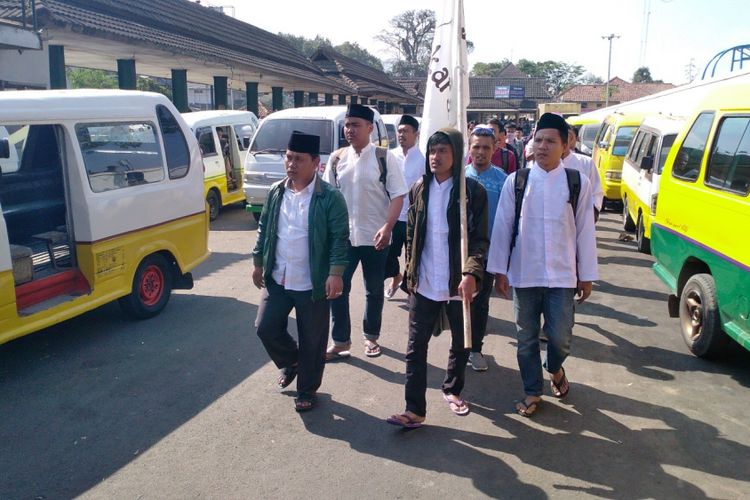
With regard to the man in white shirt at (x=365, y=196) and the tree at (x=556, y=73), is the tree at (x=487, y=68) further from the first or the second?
the man in white shirt at (x=365, y=196)

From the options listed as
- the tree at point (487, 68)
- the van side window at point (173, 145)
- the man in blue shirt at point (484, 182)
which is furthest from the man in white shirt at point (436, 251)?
the tree at point (487, 68)

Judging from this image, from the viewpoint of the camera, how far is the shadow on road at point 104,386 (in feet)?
11.2

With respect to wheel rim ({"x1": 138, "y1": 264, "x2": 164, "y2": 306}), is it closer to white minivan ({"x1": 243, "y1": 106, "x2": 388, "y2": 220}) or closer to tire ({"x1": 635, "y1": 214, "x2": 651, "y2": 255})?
white minivan ({"x1": 243, "y1": 106, "x2": 388, "y2": 220})

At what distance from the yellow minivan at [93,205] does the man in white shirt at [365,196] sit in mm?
1936

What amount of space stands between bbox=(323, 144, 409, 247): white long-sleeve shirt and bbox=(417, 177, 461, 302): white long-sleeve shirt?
1.04 meters

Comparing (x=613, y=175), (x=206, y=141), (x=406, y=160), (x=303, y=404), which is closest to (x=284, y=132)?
(x=206, y=141)

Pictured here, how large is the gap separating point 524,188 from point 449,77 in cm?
86

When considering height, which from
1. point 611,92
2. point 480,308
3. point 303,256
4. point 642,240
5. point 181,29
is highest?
point 611,92

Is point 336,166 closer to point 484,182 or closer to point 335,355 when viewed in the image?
point 484,182

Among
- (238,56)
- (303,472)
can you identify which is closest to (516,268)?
(303,472)

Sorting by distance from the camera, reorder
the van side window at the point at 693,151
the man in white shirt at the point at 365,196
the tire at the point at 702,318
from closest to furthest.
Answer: the man in white shirt at the point at 365,196, the tire at the point at 702,318, the van side window at the point at 693,151

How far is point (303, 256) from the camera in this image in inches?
154

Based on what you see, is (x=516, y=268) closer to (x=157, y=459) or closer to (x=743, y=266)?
(x=743, y=266)

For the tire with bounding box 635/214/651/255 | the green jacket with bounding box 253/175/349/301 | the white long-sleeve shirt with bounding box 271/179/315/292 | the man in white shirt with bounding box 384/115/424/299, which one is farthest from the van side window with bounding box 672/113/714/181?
the tire with bounding box 635/214/651/255
